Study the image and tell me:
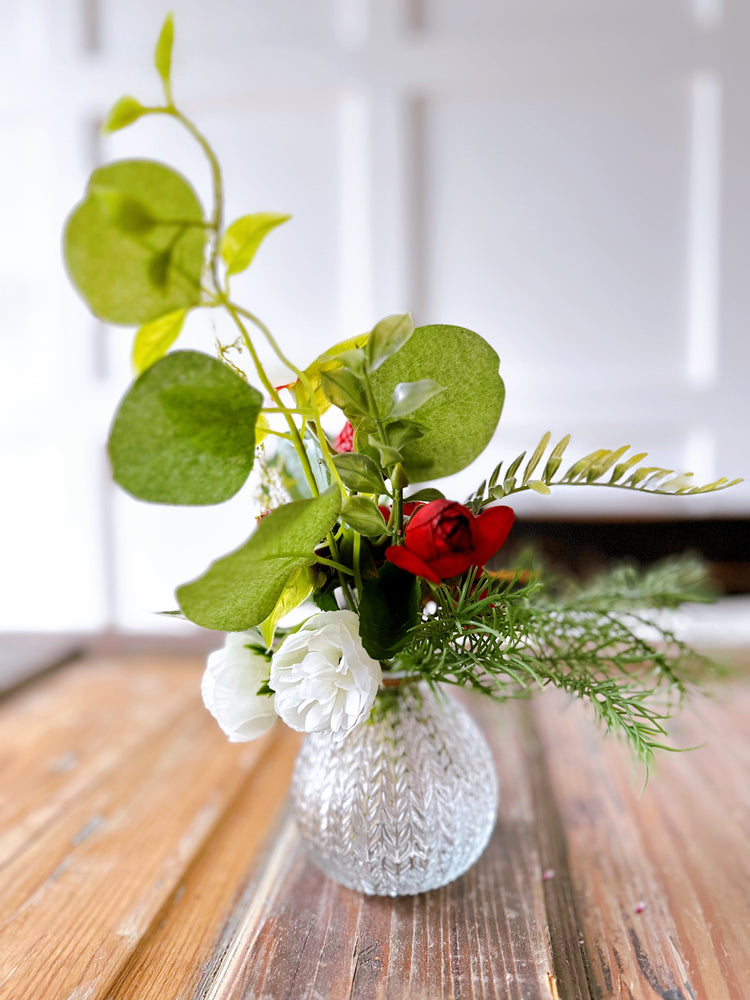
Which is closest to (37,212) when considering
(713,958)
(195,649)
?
(195,649)

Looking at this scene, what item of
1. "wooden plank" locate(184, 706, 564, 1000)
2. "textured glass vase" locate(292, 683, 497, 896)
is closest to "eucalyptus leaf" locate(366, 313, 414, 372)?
"textured glass vase" locate(292, 683, 497, 896)

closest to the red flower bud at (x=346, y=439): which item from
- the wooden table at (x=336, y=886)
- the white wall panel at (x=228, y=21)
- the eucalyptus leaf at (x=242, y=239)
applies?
the eucalyptus leaf at (x=242, y=239)

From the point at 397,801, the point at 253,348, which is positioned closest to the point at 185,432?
the point at 253,348

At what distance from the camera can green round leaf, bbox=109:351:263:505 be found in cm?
33

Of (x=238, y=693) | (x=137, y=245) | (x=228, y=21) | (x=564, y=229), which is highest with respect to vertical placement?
(x=228, y=21)

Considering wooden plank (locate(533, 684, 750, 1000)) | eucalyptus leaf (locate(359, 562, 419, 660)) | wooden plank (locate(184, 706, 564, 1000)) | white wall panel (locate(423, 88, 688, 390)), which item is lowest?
wooden plank (locate(533, 684, 750, 1000))

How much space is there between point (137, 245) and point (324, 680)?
223 mm

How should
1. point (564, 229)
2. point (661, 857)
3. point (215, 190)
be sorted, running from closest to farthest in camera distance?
point (215, 190)
point (661, 857)
point (564, 229)

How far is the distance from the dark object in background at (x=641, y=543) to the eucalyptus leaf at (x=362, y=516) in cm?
128

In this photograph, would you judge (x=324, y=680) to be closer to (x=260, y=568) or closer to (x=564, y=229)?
(x=260, y=568)

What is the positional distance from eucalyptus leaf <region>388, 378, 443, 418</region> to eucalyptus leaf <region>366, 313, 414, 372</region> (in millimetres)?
21

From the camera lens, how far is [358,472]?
381mm

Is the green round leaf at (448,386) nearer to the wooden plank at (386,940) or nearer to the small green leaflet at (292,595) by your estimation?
the small green leaflet at (292,595)

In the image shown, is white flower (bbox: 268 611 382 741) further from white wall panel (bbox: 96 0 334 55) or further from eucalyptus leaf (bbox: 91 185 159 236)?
white wall panel (bbox: 96 0 334 55)
